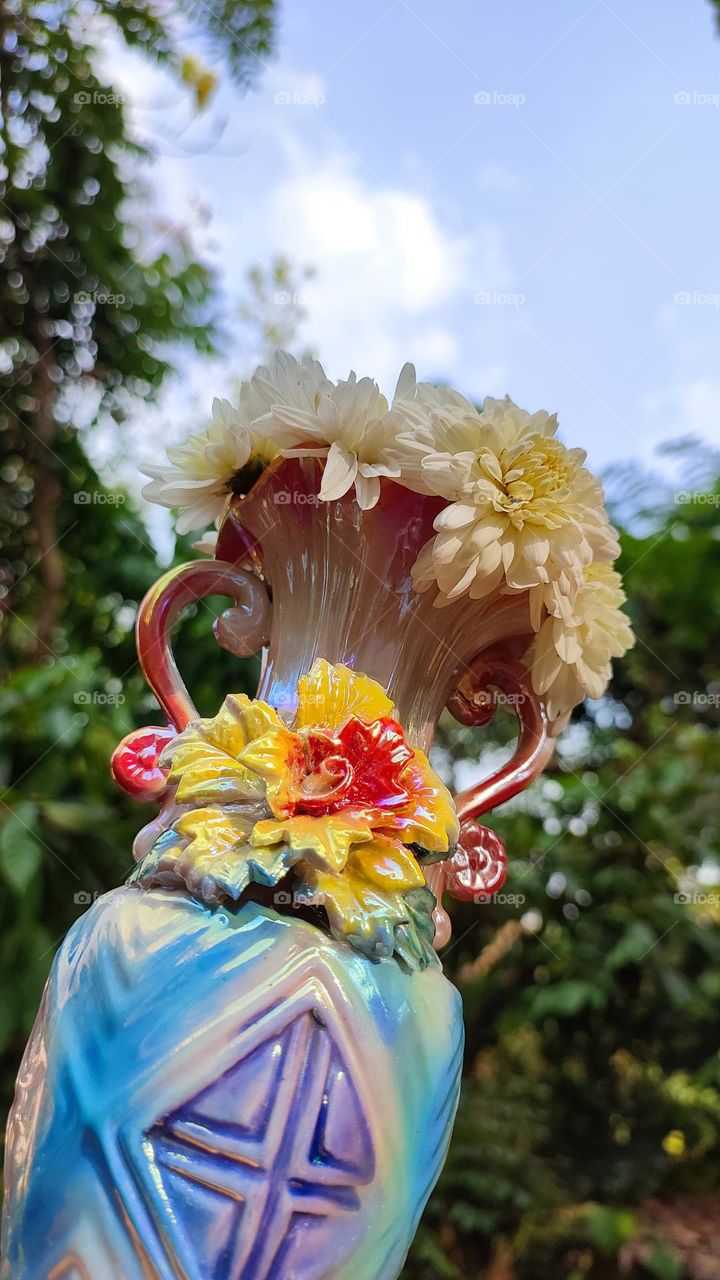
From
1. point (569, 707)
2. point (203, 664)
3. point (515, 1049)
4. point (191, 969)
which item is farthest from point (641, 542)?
point (191, 969)

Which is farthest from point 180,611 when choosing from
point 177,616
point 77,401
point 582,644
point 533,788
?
point 77,401

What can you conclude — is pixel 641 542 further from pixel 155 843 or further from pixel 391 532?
pixel 155 843

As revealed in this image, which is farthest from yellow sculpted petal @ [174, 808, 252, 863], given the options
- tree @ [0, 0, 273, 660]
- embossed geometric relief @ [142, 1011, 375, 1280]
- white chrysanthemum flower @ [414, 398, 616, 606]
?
tree @ [0, 0, 273, 660]

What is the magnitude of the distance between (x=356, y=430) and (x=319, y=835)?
31cm

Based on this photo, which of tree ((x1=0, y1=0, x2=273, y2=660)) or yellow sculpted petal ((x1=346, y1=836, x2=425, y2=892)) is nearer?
yellow sculpted petal ((x1=346, y1=836, x2=425, y2=892))

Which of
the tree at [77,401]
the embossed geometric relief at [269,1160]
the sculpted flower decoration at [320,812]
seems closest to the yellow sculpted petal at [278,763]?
the sculpted flower decoration at [320,812]

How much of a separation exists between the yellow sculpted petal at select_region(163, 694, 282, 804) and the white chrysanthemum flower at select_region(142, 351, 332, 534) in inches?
7.4

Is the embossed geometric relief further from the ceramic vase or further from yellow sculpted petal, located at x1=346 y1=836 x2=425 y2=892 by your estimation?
yellow sculpted petal, located at x1=346 y1=836 x2=425 y2=892

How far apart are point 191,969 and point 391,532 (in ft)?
1.19

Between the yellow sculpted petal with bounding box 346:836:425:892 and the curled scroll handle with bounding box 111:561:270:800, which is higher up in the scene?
the curled scroll handle with bounding box 111:561:270:800

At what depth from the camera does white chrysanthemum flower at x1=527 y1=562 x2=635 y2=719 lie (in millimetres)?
773

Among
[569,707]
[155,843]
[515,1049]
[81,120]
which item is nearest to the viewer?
[155,843]

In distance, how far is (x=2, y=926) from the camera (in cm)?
187

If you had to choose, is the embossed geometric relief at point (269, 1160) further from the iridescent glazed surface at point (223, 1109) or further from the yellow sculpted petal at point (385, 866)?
the yellow sculpted petal at point (385, 866)
